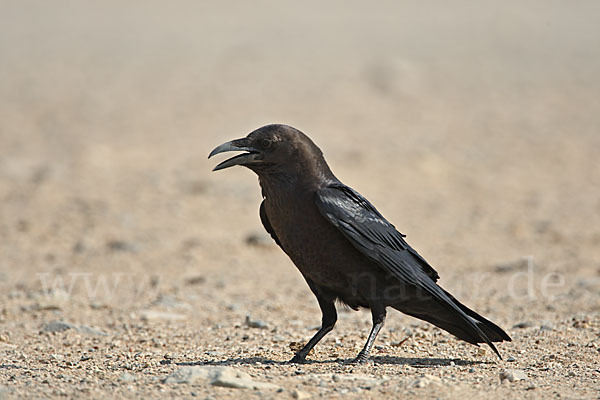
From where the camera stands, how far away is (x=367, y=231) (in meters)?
5.59

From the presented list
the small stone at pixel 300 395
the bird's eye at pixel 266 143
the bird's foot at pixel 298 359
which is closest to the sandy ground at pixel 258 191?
the small stone at pixel 300 395

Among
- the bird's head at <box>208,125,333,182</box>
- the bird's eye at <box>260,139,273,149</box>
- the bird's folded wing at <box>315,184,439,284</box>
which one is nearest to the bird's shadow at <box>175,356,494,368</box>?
the bird's folded wing at <box>315,184,439,284</box>

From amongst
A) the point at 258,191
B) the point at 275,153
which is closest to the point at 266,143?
the point at 275,153

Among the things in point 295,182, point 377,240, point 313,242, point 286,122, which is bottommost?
point 313,242

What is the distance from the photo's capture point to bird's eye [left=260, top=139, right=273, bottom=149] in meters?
5.62

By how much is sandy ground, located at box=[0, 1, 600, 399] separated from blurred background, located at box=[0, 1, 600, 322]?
0.07m

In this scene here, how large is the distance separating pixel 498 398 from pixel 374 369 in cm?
95

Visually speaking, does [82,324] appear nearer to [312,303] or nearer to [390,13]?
[312,303]

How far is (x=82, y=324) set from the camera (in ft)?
24.9

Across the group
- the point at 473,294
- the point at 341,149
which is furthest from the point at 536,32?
the point at 473,294

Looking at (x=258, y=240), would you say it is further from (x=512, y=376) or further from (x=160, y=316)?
(x=512, y=376)

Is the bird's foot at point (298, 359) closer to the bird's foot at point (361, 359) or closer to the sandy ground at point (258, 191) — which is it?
the sandy ground at point (258, 191)

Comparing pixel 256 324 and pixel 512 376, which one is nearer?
pixel 512 376

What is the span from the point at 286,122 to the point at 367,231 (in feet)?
40.4
